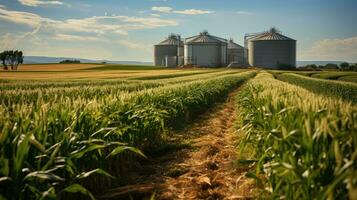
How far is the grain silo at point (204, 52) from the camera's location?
9969 centimetres

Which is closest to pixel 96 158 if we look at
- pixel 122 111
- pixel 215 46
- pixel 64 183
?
pixel 64 183

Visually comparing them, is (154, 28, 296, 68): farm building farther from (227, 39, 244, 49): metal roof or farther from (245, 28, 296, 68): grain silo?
(227, 39, 244, 49): metal roof

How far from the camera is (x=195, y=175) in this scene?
256 inches

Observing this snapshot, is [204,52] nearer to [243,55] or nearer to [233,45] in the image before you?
[243,55]

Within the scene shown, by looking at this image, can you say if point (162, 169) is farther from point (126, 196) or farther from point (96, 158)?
point (96, 158)

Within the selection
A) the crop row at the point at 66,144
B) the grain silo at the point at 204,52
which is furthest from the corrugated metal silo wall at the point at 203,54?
the crop row at the point at 66,144

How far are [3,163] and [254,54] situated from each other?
10003 centimetres

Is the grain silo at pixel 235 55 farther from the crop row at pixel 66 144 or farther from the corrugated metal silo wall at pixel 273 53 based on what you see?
the crop row at pixel 66 144

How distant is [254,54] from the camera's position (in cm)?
10006

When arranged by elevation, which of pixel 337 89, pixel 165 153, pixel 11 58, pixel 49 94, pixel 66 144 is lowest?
pixel 165 153

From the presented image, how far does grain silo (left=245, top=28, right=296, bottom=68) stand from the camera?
318 ft

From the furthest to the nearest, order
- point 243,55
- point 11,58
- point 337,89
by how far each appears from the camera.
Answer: point 243,55
point 11,58
point 337,89

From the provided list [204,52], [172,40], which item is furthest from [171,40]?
[204,52]

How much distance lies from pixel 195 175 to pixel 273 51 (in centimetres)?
9565
